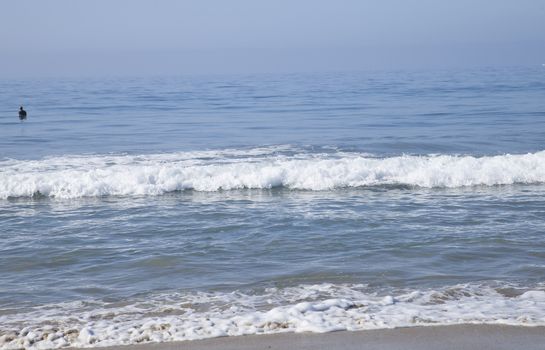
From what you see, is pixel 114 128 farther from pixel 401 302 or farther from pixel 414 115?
pixel 401 302

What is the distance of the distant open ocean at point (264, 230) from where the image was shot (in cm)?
656

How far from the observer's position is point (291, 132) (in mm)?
23031

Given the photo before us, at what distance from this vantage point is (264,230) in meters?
10.5

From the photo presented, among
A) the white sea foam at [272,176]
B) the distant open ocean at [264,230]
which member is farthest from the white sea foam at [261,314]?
the white sea foam at [272,176]

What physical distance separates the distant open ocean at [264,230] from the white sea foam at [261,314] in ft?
0.08

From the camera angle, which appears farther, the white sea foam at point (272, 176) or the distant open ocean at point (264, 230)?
the white sea foam at point (272, 176)

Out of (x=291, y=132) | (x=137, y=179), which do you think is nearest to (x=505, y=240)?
(x=137, y=179)

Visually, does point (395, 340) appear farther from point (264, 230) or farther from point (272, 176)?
point (272, 176)

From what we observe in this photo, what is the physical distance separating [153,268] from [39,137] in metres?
15.2

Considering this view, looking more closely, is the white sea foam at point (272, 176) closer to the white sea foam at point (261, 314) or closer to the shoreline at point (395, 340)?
the white sea foam at point (261, 314)

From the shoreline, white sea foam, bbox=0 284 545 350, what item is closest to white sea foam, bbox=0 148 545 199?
white sea foam, bbox=0 284 545 350

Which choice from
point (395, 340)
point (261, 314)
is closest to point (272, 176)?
point (261, 314)

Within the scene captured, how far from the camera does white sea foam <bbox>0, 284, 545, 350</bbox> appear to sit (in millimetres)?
6012

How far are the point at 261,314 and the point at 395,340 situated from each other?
1382 mm
